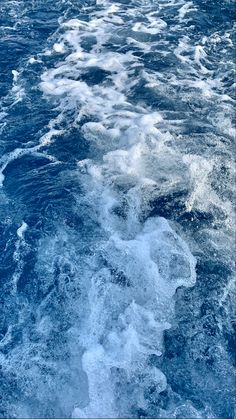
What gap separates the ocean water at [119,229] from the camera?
14.1 ft

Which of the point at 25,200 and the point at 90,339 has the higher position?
the point at 25,200

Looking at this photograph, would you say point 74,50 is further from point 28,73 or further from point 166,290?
point 166,290

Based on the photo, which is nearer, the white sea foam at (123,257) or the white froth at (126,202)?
the white sea foam at (123,257)

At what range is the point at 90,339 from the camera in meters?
4.59

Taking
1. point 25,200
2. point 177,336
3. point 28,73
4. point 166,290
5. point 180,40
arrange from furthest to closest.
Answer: point 180,40 < point 28,73 < point 25,200 < point 166,290 < point 177,336

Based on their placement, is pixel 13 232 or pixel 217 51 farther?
pixel 217 51

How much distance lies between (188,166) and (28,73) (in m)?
5.07

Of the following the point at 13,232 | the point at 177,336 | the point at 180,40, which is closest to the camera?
the point at 177,336

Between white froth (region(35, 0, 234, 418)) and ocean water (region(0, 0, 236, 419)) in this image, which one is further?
white froth (region(35, 0, 234, 418))

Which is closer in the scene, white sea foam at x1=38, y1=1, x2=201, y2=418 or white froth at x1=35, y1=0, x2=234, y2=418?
white sea foam at x1=38, y1=1, x2=201, y2=418

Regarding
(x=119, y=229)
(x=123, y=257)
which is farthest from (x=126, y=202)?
(x=123, y=257)

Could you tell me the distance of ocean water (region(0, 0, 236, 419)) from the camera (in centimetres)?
430

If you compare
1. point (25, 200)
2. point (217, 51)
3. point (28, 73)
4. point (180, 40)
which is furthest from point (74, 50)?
point (25, 200)

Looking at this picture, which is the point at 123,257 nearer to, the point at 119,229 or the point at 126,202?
the point at 119,229
